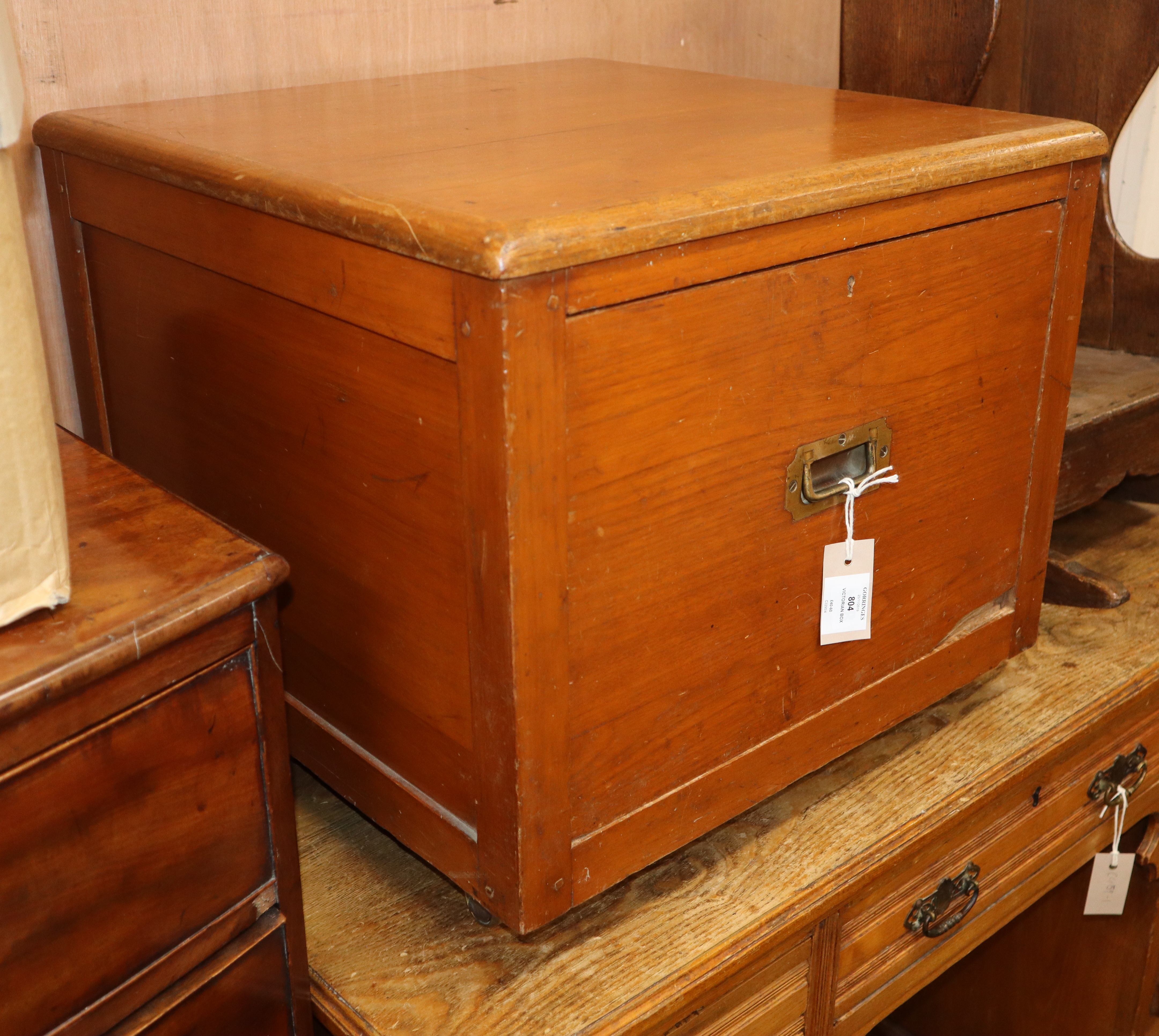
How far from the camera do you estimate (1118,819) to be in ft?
3.98

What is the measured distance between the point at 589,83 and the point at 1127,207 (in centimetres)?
137

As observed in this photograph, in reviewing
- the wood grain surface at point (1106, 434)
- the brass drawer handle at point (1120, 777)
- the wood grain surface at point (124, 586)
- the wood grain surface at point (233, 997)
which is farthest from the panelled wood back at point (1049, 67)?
the wood grain surface at point (233, 997)

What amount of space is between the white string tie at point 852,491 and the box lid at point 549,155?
0.64 ft

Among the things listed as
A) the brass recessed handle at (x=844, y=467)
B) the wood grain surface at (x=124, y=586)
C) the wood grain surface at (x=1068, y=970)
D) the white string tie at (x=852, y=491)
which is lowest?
the wood grain surface at (x=1068, y=970)

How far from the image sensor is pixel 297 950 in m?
0.72

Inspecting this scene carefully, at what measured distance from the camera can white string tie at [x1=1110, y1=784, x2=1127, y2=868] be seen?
120 centimetres

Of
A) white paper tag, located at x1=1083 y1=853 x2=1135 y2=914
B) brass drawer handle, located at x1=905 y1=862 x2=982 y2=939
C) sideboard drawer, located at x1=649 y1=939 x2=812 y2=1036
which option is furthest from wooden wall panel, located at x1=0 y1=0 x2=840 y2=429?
white paper tag, located at x1=1083 y1=853 x2=1135 y2=914

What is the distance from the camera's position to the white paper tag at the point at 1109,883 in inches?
49.8

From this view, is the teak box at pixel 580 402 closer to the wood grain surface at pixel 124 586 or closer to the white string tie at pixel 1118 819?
the wood grain surface at pixel 124 586

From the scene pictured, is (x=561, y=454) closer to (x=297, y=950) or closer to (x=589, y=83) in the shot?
(x=297, y=950)

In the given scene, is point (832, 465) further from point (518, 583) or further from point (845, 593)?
point (518, 583)

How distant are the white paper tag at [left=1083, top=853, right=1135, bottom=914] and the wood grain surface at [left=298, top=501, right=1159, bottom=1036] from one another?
26cm

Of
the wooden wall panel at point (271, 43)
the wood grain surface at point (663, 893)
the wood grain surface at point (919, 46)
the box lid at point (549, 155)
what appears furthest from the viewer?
the wood grain surface at point (919, 46)

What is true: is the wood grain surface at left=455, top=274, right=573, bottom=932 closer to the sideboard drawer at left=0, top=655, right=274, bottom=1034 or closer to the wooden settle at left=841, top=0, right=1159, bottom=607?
the sideboard drawer at left=0, top=655, right=274, bottom=1034
